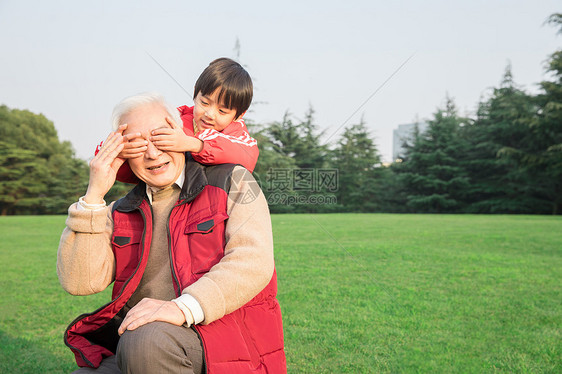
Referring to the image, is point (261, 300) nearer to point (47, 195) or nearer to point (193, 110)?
point (193, 110)

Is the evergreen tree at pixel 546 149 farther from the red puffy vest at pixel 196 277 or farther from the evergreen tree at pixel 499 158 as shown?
the red puffy vest at pixel 196 277

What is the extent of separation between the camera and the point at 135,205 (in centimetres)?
174

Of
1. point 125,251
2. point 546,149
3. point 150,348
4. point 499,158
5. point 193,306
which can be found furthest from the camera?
point 499,158

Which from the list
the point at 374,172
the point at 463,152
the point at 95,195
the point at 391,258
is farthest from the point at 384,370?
the point at 463,152

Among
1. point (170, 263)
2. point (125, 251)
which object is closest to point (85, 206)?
point (125, 251)

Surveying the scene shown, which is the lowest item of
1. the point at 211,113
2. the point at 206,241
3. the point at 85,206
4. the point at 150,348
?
the point at 150,348

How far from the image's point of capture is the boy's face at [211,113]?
7.89ft

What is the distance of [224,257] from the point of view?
4.99 feet

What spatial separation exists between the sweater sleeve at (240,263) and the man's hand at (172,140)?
26 centimetres

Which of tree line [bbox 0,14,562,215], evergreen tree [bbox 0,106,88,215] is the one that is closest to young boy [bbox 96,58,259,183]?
tree line [bbox 0,14,562,215]

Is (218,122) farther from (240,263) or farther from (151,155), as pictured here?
(240,263)

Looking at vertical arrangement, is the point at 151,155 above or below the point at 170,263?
above

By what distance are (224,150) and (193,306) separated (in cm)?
66

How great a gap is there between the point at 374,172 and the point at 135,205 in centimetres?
2409
